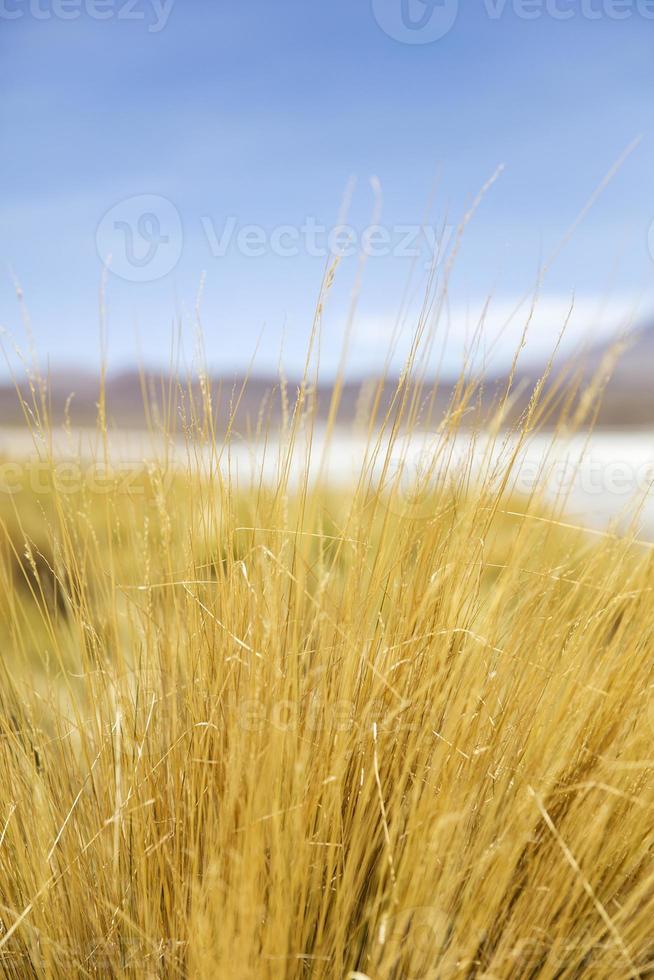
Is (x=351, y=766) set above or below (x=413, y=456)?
below

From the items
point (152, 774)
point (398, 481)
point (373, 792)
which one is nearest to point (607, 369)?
point (398, 481)

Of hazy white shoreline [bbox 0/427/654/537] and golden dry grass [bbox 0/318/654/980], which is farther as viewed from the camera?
hazy white shoreline [bbox 0/427/654/537]

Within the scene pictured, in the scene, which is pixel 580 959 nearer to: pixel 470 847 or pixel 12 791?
pixel 470 847

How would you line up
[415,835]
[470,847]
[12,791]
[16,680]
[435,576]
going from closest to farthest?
[415,835], [470,847], [435,576], [12,791], [16,680]

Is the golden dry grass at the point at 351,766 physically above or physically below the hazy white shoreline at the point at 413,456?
below

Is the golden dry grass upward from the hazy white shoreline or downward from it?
downward

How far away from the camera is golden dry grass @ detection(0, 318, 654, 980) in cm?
97

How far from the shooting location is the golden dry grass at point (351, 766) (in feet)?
3.19

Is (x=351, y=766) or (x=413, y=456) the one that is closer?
(x=351, y=766)

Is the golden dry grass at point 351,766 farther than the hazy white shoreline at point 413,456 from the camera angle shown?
No

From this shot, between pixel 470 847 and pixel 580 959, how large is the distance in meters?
0.18

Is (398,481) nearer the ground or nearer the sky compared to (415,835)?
nearer the sky

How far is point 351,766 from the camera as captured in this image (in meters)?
1.13

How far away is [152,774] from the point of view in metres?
1.19
